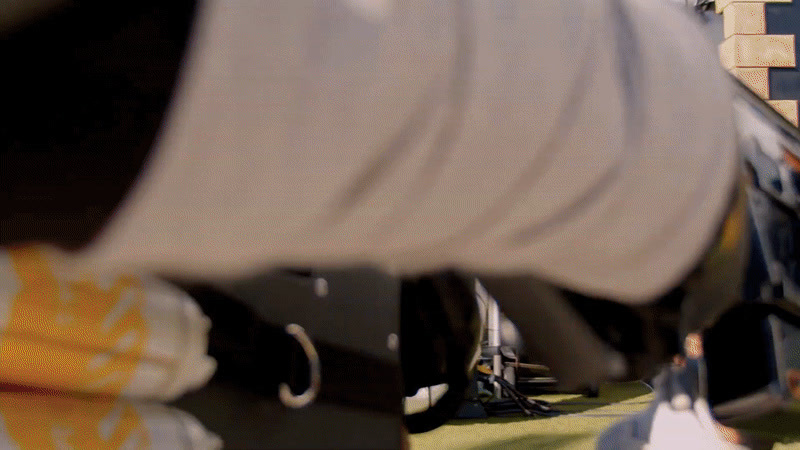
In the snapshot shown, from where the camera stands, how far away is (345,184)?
238mm

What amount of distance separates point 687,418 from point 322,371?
3.47 feet

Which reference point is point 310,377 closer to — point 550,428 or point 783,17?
point 550,428

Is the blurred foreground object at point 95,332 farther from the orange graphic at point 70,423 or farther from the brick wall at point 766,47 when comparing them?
the brick wall at point 766,47

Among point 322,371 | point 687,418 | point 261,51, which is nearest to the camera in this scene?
point 261,51

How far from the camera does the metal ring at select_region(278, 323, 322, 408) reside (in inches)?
20.2

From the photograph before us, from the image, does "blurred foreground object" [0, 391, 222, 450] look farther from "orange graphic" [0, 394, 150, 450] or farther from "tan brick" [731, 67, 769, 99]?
"tan brick" [731, 67, 769, 99]

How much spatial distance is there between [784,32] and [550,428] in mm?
1484

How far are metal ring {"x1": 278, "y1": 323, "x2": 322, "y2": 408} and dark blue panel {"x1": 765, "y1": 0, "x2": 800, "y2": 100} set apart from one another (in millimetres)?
2465

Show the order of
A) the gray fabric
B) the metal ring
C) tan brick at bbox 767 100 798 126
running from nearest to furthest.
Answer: the gray fabric < the metal ring < tan brick at bbox 767 100 798 126

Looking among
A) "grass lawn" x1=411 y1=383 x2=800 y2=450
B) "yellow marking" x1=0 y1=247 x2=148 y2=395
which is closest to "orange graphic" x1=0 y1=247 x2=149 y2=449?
"yellow marking" x1=0 y1=247 x2=148 y2=395

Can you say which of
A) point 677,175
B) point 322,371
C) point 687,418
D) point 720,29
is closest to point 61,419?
point 322,371

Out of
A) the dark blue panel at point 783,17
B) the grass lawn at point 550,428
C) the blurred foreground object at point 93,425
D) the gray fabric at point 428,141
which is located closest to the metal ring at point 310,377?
the blurred foreground object at point 93,425

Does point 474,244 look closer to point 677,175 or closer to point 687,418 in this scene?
point 677,175

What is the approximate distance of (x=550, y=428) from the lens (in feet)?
7.88
